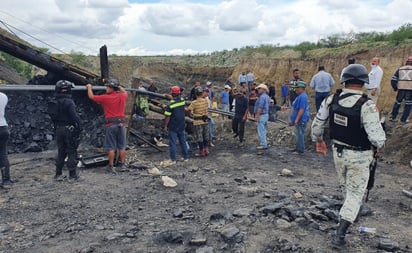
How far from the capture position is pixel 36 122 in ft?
37.9

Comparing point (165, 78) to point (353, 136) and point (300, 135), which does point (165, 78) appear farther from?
point (353, 136)

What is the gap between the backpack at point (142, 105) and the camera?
11594 millimetres

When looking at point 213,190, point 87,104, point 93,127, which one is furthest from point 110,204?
point 87,104

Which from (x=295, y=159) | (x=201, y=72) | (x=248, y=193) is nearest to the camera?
(x=248, y=193)

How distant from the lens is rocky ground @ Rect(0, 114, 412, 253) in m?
4.67

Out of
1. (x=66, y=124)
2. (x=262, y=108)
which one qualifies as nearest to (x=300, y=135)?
(x=262, y=108)

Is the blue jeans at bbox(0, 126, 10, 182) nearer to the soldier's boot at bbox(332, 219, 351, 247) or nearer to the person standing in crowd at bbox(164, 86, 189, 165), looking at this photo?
the person standing in crowd at bbox(164, 86, 189, 165)

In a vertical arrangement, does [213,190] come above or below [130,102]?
below

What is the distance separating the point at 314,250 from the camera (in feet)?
14.7

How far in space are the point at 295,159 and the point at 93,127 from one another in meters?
5.49

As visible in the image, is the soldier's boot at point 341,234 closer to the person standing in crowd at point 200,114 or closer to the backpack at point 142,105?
the person standing in crowd at point 200,114

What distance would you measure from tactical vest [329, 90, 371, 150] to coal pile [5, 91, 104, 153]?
293 inches

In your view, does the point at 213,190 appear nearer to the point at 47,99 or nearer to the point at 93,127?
the point at 93,127

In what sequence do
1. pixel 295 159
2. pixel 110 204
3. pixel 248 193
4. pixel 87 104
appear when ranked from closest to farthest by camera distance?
pixel 110 204
pixel 248 193
pixel 295 159
pixel 87 104
